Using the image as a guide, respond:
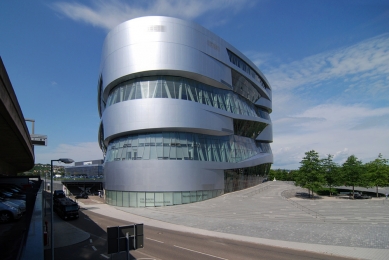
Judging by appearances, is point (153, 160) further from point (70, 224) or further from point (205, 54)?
point (205, 54)

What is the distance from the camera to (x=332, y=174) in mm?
52562

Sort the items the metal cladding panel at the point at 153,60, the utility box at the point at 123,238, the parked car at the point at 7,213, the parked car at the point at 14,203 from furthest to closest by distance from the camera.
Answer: the metal cladding panel at the point at 153,60 < the parked car at the point at 14,203 < the parked car at the point at 7,213 < the utility box at the point at 123,238

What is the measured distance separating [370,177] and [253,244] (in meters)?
47.7

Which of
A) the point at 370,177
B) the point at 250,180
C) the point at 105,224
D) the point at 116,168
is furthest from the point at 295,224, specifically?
the point at 370,177

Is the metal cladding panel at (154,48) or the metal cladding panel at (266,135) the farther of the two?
the metal cladding panel at (266,135)

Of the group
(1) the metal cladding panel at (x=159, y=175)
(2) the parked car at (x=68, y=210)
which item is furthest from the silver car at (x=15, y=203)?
(1) the metal cladding panel at (x=159, y=175)

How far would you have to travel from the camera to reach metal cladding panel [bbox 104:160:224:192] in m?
39.1

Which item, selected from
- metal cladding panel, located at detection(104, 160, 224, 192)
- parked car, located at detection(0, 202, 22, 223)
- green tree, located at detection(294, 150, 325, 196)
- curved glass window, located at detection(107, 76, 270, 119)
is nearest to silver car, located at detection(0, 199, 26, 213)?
parked car, located at detection(0, 202, 22, 223)

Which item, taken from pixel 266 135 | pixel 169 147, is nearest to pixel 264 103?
pixel 266 135

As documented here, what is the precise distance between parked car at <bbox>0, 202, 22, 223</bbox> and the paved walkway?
13.1 meters

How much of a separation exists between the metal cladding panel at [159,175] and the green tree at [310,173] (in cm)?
1741

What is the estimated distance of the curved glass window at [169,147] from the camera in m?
39.9

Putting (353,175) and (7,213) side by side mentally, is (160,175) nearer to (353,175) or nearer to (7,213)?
(7,213)

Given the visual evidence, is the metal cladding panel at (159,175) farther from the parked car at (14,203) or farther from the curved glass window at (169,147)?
the parked car at (14,203)
